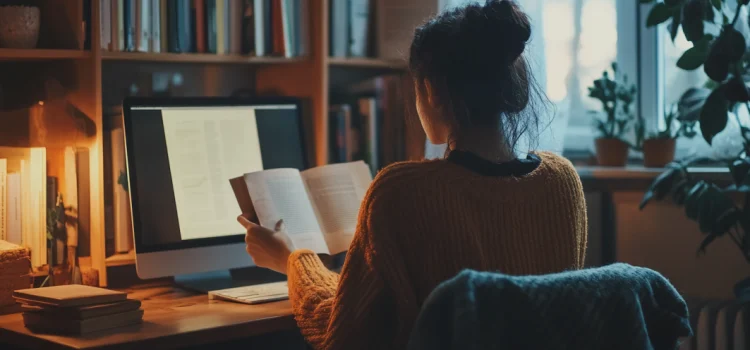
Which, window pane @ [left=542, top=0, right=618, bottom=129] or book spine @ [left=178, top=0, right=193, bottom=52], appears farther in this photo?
window pane @ [left=542, top=0, right=618, bottom=129]

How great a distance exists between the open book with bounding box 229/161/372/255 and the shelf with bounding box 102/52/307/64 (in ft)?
1.09

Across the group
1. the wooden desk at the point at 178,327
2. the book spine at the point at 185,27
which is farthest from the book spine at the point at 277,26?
the wooden desk at the point at 178,327

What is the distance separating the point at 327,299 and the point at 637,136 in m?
1.35

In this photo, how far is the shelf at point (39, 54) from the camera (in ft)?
5.95

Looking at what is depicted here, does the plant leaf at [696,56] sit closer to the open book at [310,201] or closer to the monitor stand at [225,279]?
the open book at [310,201]

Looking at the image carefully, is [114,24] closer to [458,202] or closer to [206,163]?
[206,163]

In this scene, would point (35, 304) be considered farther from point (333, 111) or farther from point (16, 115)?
point (333, 111)

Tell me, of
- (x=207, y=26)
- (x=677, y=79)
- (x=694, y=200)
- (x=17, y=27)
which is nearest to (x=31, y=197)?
(x=17, y=27)

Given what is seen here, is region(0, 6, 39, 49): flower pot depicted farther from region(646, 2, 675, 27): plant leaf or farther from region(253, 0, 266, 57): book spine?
region(646, 2, 675, 27): plant leaf

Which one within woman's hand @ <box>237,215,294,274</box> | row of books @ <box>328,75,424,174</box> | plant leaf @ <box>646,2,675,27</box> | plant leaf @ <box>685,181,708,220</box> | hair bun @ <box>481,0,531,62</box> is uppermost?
plant leaf @ <box>646,2,675,27</box>

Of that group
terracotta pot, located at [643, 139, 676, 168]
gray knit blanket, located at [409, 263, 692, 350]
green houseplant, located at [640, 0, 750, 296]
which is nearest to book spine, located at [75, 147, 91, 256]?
gray knit blanket, located at [409, 263, 692, 350]

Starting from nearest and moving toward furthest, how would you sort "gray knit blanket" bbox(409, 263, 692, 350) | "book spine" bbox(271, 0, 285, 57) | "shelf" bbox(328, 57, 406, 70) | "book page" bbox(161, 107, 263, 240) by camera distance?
1. "gray knit blanket" bbox(409, 263, 692, 350)
2. "book page" bbox(161, 107, 263, 240)
3. "book spine" bbox(271, 0, 285, 57)
4. "shelf" bbox(328, 57, 406, 70)

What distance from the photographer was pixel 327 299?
1539mm

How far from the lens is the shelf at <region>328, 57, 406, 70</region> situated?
91.0 inches
